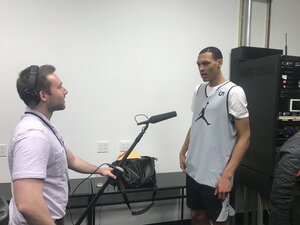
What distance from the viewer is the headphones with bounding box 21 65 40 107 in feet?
3.69

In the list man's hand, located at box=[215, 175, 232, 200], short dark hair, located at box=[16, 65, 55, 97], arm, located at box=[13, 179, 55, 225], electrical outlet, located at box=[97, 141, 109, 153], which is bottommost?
man's hand, located at box=[215, 175, 232, 200]

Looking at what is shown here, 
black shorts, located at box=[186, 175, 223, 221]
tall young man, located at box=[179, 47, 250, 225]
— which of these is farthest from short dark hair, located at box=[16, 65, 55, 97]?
black shorts, located at box=[186, 175, 223, 221]

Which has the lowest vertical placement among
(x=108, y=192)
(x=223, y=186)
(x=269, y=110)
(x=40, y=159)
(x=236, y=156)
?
(x=108, y=192)

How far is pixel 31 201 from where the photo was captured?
94 cm

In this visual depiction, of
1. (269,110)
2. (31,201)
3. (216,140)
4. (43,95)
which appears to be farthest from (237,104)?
(31,201)

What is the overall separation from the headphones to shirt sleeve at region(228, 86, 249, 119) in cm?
114

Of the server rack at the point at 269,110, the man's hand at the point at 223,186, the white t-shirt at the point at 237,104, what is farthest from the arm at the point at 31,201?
the server rack at the point at 269,110

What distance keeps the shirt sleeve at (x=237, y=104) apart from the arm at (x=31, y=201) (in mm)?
1220

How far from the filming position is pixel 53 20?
91.0 inches

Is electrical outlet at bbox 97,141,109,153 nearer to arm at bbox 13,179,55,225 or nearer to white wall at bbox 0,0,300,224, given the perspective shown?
white wall at bbox 0,0,300,224

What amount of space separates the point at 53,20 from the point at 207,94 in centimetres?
144

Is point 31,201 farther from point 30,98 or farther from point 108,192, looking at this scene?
point 108,192

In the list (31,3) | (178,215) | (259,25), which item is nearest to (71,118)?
(31,3)

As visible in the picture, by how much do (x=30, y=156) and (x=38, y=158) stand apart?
0.09 feet
